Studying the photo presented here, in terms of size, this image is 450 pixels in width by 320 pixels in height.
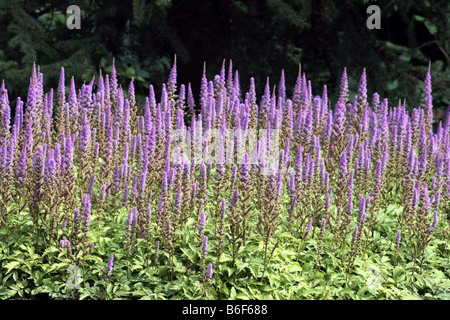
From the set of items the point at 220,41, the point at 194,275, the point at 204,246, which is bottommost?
the point at 194,275

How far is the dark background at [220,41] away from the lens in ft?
27.9

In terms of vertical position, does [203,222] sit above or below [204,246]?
above

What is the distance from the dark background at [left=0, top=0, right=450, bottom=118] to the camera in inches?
335

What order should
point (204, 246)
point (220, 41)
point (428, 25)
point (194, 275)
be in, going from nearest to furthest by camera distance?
point (204, 246) → point (194, 275) → point (220, 41) → point (428, 25)

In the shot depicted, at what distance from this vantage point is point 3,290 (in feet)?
14.9

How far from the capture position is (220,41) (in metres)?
9.44

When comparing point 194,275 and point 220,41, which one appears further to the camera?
point 220,41

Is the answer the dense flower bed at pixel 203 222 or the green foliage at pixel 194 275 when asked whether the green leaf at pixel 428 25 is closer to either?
the dense flower bed at pixel 203 222

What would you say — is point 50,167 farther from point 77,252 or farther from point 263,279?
point 263,279

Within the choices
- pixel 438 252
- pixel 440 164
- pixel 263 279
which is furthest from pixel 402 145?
pixel 263 279

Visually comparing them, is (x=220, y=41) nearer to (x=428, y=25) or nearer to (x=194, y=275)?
(x=428, y=25)

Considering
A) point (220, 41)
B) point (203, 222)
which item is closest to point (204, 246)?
point (203, 222)

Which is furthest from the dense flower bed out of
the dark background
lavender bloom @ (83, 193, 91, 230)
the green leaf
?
the green leaf

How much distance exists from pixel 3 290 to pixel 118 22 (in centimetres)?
591
